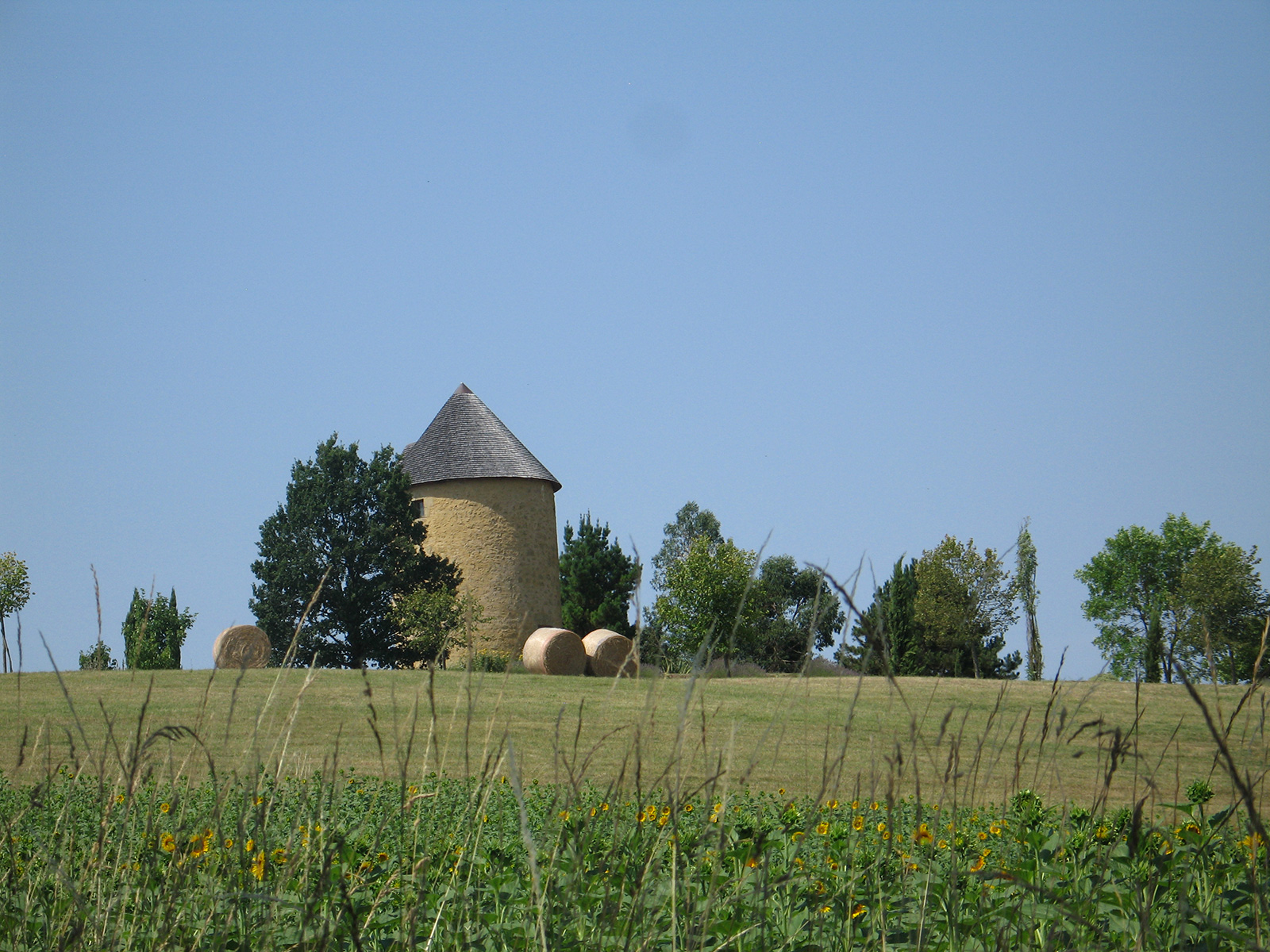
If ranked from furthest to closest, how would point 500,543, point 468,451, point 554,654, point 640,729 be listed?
1. point 468,451
2. point 500,543
3. point 554,654
4. point 640,729

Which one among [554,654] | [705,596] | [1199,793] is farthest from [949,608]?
[1199,793]

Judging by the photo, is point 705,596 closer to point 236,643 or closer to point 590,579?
point 590,579

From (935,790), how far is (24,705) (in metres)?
10.1

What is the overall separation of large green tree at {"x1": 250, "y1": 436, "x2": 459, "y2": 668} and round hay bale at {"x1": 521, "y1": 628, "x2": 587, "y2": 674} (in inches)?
134

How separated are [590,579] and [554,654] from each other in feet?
32.4

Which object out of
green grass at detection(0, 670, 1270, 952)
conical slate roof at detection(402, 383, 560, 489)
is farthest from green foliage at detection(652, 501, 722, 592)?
green grass at detection(0, 670, 1270, 952)

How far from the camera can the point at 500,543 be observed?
26312mm

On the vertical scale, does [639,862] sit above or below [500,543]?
below

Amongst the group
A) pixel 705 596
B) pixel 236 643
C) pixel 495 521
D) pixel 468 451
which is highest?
pixel 468 451

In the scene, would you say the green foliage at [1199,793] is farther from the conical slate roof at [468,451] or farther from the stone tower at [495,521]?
the conical slate roof at [468,451]

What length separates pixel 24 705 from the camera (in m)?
11.8

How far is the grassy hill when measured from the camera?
127 inches

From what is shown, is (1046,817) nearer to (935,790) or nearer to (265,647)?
(935,790)

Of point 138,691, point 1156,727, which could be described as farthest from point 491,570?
point 1156,727
